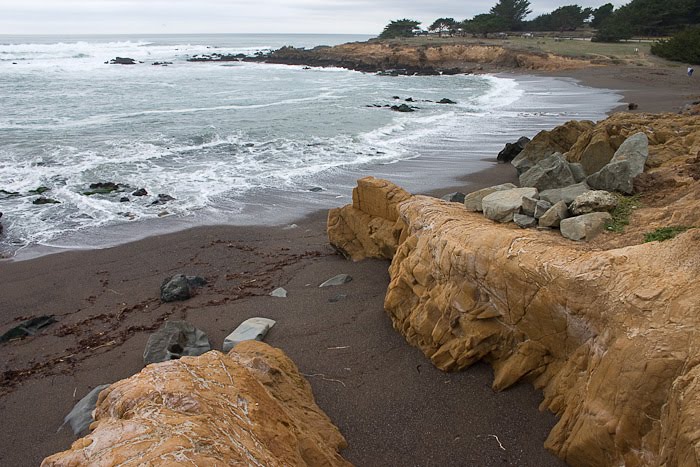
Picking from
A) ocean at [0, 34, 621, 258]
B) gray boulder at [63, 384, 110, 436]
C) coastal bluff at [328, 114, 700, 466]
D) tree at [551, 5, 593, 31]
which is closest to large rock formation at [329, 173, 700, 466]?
coastal bluff at [328, 114, 700, 466]

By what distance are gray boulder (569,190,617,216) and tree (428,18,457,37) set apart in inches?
3651

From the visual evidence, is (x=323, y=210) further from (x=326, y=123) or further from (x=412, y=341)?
(x=326, y=123)

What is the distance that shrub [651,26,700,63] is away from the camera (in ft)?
130

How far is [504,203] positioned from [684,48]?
45518 mm

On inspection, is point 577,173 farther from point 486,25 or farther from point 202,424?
point 486,25

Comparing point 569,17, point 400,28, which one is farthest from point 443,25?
point 569,17

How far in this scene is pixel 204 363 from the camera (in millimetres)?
4184

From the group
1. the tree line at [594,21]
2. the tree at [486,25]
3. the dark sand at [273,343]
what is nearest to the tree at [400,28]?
the tree line at [594,21]

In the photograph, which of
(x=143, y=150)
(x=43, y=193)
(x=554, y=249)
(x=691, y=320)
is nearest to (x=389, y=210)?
(x=554, y=249)

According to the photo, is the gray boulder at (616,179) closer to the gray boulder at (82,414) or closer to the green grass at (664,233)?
the green grass at (664,233)

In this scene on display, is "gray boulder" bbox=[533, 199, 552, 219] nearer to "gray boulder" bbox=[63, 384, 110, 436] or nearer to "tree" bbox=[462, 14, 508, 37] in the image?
"gray boulder" bbox=[63, 384, 110, 436]

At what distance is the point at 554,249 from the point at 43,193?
14.3 meters

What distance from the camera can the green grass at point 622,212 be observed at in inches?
208

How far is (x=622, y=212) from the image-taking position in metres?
5.63
